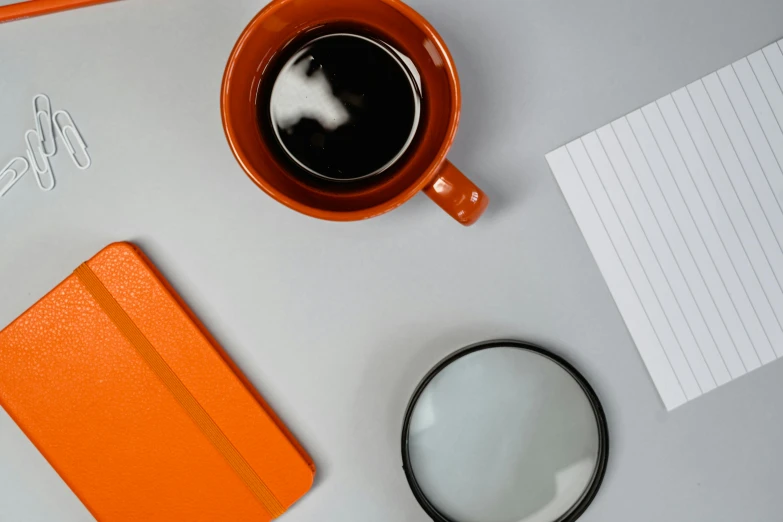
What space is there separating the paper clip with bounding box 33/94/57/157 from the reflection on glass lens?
0.41 metres

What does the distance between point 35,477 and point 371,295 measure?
1.23ft

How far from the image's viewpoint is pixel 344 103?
53cm

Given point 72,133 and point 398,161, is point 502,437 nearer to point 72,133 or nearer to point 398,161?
point 398,161

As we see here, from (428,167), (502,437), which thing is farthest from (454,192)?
(502,437)

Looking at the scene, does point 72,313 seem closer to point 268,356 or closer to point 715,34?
point 268,356

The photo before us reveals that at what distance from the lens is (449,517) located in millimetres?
562

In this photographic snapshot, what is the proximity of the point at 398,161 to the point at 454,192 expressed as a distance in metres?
0.08

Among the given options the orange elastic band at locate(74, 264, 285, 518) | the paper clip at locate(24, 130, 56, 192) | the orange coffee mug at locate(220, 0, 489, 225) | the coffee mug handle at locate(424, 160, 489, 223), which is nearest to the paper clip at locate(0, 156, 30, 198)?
the paper clip at locate(24, 130, 56, 192)

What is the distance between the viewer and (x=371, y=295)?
0.58m

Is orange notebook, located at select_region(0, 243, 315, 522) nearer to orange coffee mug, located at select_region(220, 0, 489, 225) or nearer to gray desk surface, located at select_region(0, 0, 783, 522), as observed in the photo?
gray desk surface, located at select_region(0, 0, 783, 522)

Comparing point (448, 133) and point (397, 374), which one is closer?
point (448, 133)

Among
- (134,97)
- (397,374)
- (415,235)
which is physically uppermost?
(134,97)

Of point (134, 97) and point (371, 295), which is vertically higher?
point (134, 97)

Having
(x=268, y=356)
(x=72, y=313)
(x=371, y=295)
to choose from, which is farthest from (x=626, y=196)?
(x=72, y=313)
